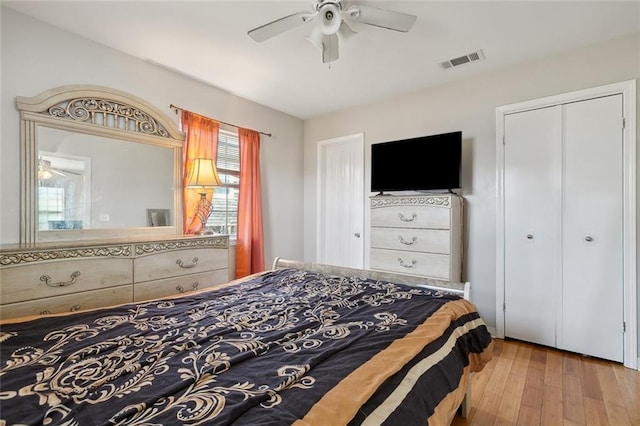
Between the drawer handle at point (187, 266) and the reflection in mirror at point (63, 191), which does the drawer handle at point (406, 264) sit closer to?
the drawer handle at point (187, 266)

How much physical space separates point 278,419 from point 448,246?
8.25 ft

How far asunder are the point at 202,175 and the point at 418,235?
2.22 m

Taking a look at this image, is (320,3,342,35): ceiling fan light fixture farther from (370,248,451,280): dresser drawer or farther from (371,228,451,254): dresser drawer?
(370,248,451,280): dresser drawer

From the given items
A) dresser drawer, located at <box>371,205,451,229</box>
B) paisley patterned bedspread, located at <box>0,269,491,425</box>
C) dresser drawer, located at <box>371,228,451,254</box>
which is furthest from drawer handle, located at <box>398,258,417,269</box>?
paisley patterned bedspread, located at <box>0,269,491,425</box>

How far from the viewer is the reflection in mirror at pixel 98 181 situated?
222cm

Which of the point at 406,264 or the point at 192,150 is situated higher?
the point at 192,150

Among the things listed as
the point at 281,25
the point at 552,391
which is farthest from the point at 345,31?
the point at 552,391

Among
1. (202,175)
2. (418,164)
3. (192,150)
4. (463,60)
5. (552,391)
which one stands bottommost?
(552,391)

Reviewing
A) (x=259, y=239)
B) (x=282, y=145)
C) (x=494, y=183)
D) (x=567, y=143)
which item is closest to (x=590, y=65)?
(x=567, y=143)

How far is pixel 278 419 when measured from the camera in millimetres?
721

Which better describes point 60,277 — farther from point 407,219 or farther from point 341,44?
point 407,219

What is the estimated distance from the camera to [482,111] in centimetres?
307

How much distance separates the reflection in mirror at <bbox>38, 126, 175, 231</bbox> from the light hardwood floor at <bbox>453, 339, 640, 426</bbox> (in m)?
2.89

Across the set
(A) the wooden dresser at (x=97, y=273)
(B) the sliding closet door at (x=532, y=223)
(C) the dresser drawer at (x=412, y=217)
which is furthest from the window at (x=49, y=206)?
(B) the sliding closet door at (x=532, y=223)
